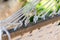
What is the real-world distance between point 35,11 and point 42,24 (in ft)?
0.28

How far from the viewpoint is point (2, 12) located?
99cm

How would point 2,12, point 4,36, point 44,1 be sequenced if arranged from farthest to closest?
point 44,1 → point 2,12 → point 4,36

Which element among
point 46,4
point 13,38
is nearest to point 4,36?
point 13,38

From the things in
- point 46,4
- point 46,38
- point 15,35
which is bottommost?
point 46,38

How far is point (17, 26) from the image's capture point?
36.4 inches

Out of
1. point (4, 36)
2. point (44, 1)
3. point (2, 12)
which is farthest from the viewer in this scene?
point (44, 1)

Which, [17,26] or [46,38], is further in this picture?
[46,38]

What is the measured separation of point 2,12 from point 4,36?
6.6 inches

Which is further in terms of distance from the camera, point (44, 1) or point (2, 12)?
point (44, 1)

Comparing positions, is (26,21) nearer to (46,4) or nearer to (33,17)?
(33,17)

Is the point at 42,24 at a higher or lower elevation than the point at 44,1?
lower

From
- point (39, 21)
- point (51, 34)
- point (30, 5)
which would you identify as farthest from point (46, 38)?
point (30, 5)

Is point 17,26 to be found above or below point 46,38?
above

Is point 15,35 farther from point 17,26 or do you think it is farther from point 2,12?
point 2,12
